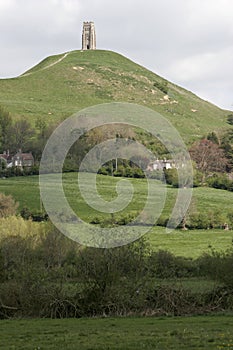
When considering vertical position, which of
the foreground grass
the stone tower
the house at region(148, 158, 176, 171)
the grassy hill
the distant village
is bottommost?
the foreground grass

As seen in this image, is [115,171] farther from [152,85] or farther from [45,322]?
[152,85]

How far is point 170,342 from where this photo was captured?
17172 millimetres

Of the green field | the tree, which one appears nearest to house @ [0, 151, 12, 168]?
the green field

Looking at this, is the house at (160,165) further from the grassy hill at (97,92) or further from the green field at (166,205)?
the grassy hill at (97,92)

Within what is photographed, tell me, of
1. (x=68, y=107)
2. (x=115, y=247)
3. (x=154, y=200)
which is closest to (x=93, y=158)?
(x=154, y=200)

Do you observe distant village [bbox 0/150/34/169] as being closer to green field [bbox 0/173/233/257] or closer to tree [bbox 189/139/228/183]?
green field [bbox 0/173/233/257]

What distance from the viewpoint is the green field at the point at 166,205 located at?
5559cm

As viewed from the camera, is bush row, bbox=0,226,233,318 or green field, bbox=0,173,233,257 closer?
bush row, bbox=0,226,233,318

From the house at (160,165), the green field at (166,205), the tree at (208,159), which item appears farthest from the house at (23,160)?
the tree at (208,159)

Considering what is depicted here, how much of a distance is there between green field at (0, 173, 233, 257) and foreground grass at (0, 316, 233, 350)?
83.0ft

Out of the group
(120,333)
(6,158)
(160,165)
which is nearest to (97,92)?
(6,158)

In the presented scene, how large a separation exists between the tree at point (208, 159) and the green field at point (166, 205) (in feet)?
41.5

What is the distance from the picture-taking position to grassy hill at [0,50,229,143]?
140 meters

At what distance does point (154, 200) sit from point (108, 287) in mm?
47008
